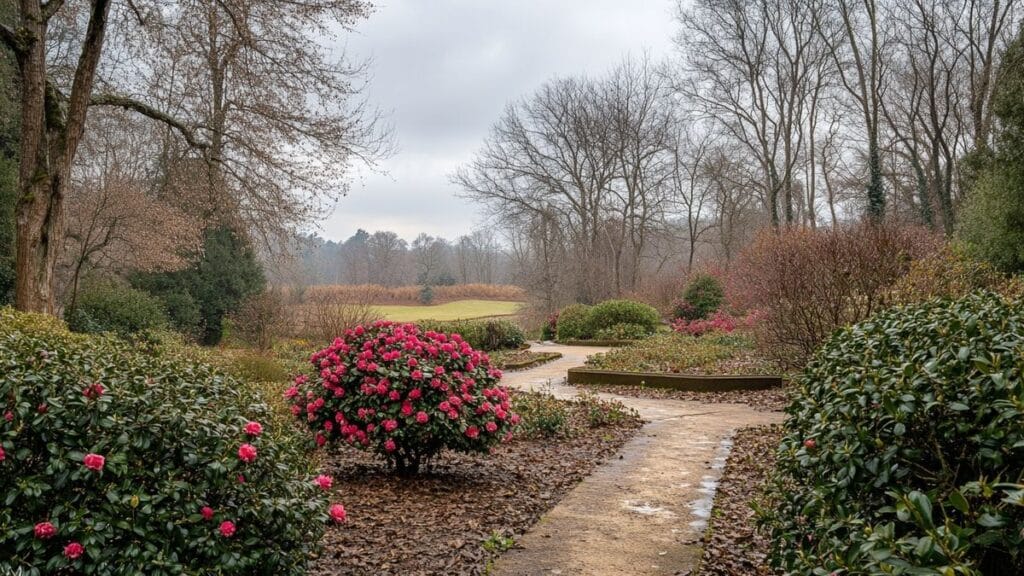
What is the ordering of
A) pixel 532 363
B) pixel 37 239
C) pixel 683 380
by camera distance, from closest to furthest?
pixel 37 239
pixel 683 380
pixel 532 363

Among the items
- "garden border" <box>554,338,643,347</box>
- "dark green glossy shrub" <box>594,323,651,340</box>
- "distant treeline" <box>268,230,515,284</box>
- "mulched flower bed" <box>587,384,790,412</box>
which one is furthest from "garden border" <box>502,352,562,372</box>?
"distant treeline" <box>268,230,515,284</box>

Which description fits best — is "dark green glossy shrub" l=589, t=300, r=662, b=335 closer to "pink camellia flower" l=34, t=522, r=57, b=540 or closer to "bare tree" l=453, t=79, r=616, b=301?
"bare tree" l=453, t=79, r=616, b=301

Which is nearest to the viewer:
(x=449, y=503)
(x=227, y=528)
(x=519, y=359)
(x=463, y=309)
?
(x=227, y=528)

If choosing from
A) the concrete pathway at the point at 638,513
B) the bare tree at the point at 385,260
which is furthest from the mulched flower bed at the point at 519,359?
the bare tree at the point at 385,260

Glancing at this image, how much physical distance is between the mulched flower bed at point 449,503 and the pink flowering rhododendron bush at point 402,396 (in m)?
0.30

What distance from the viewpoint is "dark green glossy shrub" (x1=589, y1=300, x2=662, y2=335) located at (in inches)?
757

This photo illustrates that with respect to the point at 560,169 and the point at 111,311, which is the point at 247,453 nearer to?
the point at 111,311

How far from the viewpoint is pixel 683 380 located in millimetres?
10086

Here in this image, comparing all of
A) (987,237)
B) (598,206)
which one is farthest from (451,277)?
(987,237)

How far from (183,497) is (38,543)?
1.36ft

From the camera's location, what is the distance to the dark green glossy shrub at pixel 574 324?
1989 centimetres

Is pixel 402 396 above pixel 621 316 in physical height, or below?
below

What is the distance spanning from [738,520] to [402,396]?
2.29 meters

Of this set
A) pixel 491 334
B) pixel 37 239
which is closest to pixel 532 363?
pixel 491 334
